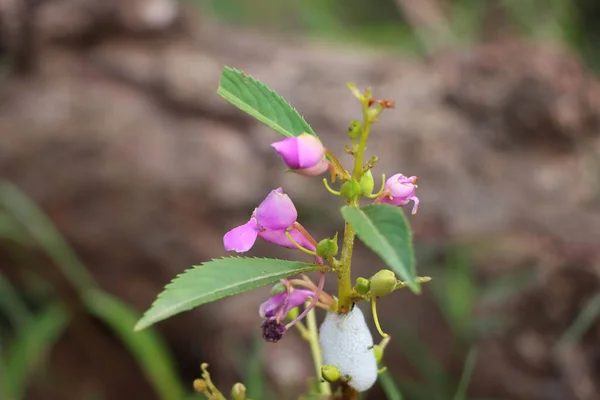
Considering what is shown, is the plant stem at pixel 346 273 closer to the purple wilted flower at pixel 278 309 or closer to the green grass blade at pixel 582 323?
the purple wilted flower at pixel 278 309

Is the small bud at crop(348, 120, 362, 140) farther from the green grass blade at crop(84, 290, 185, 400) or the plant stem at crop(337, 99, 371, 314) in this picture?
the green grass blade at crop(84, 290, 185, 400)

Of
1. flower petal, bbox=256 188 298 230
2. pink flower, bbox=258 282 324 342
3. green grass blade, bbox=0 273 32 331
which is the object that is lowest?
green grass blade, bbox=0 273 32 331

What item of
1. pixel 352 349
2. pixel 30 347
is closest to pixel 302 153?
pixel 352 349

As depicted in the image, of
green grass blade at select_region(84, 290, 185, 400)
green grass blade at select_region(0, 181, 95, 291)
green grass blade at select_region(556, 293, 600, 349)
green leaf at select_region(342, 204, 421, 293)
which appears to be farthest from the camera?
green grass blade at select_region(0, 181, 95, 291)

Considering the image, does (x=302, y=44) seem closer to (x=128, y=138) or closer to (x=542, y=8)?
(x=128, y=138)

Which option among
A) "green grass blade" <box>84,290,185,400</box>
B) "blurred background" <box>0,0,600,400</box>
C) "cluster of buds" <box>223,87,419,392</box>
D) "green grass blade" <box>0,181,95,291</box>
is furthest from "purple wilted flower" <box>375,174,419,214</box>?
"green grass blade" <box>0,181,95,291</box>

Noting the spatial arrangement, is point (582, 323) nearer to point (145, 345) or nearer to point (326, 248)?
point (145, 345)
